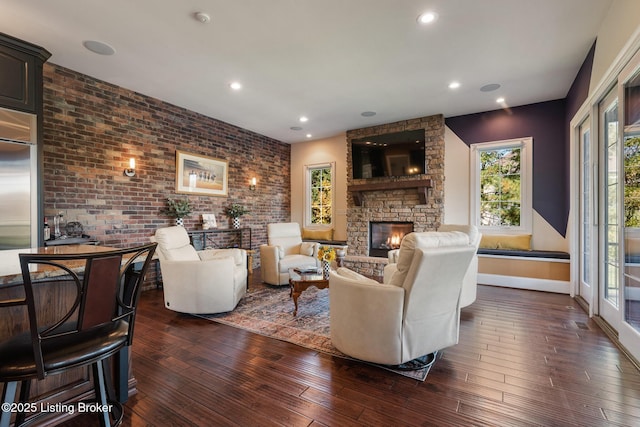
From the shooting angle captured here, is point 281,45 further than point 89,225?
No

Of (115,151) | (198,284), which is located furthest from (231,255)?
(115,151)

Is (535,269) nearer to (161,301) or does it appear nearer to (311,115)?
(311,115)

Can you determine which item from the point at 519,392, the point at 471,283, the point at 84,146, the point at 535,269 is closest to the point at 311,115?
the point at 84,146

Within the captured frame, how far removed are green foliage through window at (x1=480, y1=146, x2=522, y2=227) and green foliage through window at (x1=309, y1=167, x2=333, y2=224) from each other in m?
3.12

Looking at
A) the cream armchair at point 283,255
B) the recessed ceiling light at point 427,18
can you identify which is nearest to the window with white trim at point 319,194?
the cream armchair at point 283,255

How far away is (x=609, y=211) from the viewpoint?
2926mm

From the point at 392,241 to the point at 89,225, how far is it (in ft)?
16.1

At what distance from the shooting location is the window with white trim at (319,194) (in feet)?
22.3

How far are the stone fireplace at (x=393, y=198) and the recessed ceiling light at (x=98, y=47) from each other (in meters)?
4.21

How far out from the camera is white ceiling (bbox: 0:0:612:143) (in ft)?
8.29

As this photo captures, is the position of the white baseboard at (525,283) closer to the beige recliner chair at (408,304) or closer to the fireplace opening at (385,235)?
the fireplace opening at (385,235)

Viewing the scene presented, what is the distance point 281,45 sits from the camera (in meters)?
3.07

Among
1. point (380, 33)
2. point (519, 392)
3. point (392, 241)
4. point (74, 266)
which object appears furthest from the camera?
point (392, 241)

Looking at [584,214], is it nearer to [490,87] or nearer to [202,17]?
[490,87]
